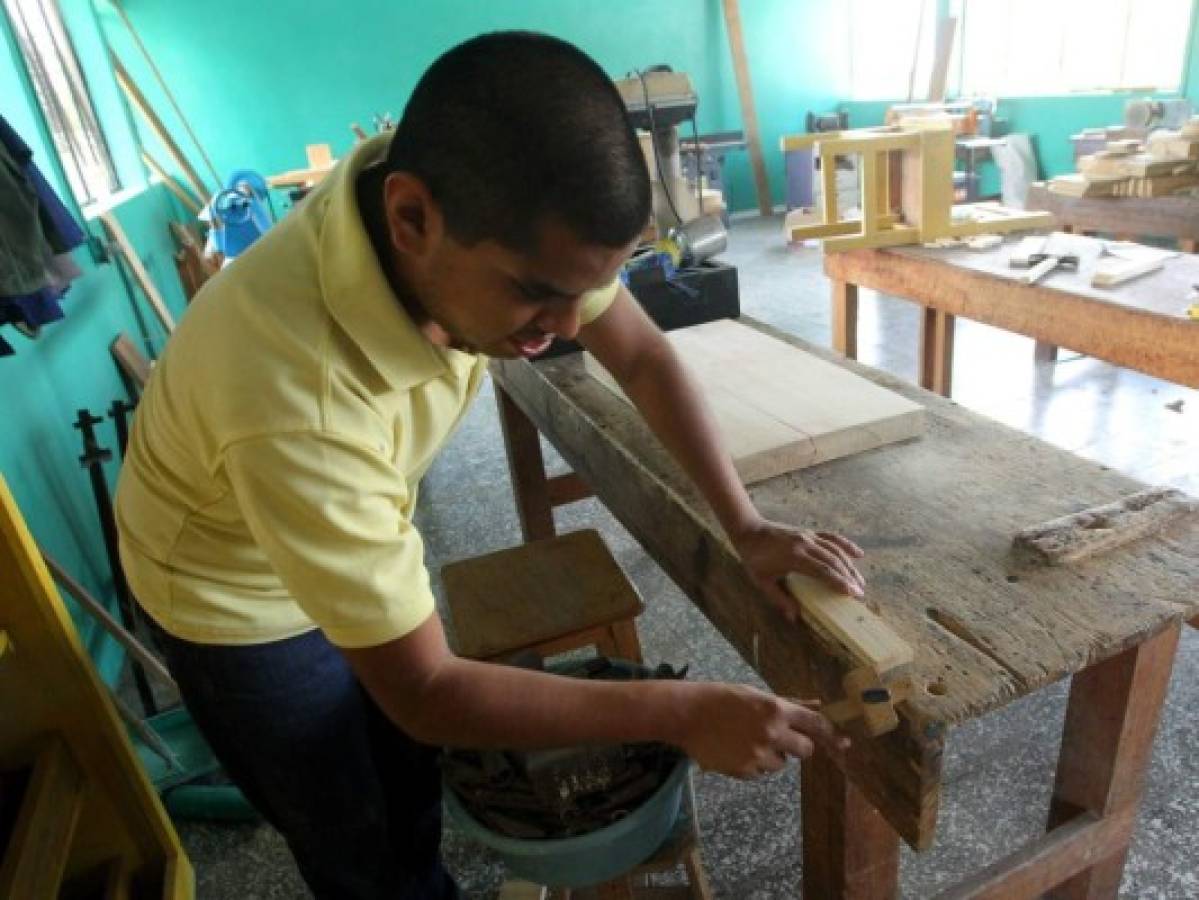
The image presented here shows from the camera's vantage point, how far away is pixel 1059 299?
2.16 metres

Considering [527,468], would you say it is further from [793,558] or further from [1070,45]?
[1070,45]

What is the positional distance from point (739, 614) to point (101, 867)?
145 centimetres

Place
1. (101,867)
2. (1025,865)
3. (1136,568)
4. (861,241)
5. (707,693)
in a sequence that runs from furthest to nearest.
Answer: (861,241) → (101,867) → (1025,865) → (1136,568) → (707,693)

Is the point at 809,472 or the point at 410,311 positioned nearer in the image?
the point at 410,311

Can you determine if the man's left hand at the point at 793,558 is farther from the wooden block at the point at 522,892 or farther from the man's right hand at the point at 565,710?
the wooden block at the point at 522,892

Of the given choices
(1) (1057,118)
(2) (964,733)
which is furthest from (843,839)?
(1) (1057,118)

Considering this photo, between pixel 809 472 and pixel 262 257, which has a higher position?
pixel 262 257

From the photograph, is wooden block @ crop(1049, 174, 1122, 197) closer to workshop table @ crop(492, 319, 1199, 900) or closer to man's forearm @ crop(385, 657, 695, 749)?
workshop table @ crop(492, 319, 1199, 900)

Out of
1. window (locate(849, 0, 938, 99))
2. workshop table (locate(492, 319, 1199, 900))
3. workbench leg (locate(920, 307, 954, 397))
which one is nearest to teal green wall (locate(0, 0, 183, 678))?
workshop table (locate(492, 319, 1199, 900))

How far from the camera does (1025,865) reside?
1.23 metres

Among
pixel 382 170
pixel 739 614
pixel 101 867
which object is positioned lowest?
pixel 101 867

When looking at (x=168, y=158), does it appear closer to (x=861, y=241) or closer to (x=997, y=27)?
(x=861, y=241)

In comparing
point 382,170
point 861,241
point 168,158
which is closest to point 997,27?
point 861,241

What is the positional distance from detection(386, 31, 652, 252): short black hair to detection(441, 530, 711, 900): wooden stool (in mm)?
833
